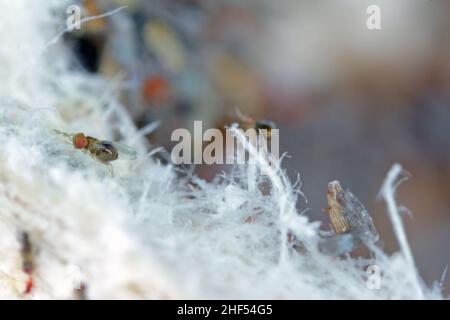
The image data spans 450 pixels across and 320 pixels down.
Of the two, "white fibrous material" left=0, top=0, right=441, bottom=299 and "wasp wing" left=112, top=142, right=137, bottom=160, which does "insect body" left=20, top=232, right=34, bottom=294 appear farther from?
"wasp wing" left=112, top=142, right=137, bottom=160

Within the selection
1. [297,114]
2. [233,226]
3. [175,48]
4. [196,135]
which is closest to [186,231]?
[233,226]

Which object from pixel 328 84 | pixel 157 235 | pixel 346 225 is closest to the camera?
pixel 157 235

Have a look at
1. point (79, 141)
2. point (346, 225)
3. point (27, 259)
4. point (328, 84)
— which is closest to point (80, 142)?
point (79, 141)

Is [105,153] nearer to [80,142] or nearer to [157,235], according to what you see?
[80,142]

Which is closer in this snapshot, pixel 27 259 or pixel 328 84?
pixel 27 259

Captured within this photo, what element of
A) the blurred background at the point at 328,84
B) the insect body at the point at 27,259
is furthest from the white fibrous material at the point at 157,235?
the blurred background at the point at 328,84

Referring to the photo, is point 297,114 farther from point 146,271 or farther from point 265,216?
point 146,271

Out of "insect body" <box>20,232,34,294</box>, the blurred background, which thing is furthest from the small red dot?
the blurred background

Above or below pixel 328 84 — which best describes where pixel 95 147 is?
below
